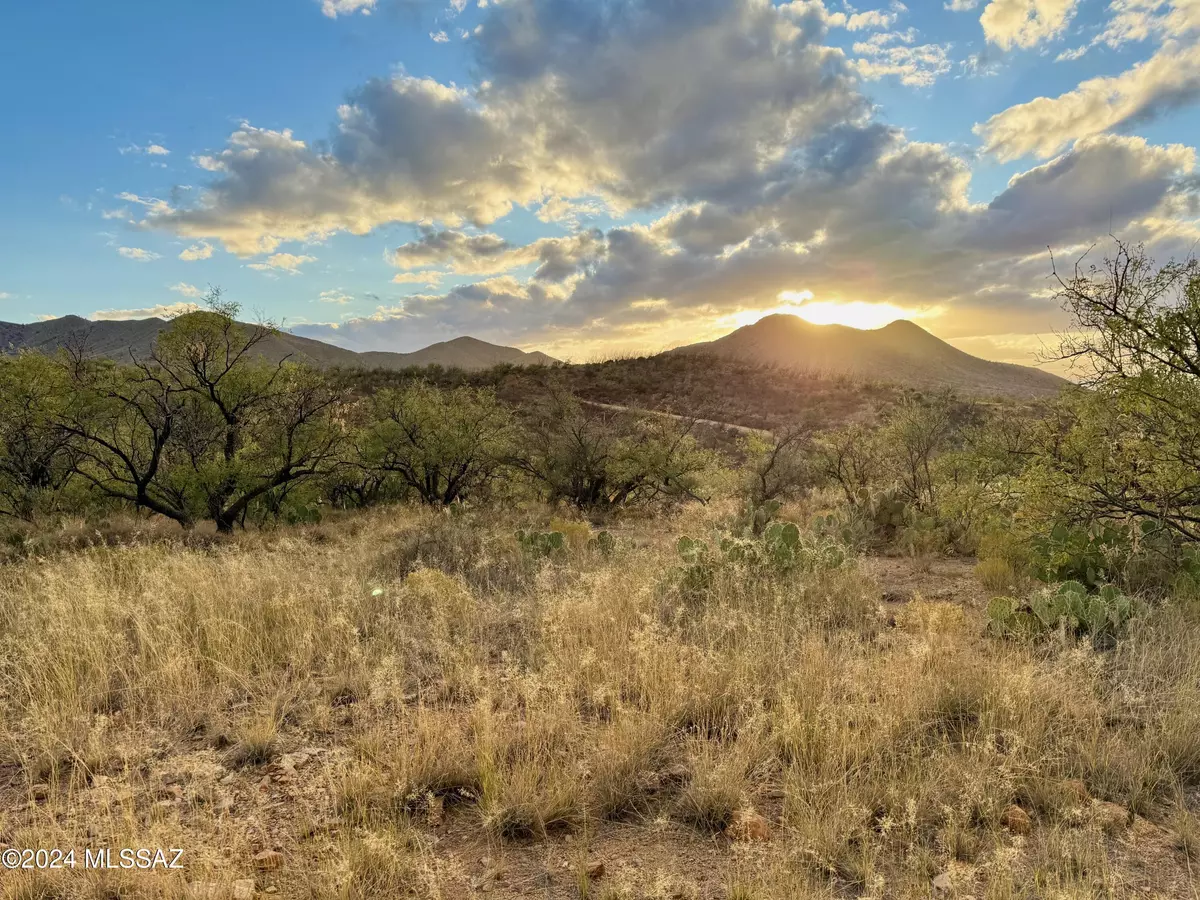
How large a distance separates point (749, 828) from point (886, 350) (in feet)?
378

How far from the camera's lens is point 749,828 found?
9.31ft

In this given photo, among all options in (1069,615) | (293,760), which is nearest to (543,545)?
(293,760)

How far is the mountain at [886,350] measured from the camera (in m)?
92.4

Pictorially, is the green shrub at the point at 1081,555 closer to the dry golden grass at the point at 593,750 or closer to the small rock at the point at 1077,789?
the dry golden grass at the point at 593,750

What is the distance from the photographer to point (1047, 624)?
485 cm

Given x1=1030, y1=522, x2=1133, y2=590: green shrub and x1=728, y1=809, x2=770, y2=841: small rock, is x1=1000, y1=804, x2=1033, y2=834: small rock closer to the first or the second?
x1=728, y1=809, x2=770, y2=841: small rock

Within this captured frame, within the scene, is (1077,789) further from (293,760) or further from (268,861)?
(293,760)

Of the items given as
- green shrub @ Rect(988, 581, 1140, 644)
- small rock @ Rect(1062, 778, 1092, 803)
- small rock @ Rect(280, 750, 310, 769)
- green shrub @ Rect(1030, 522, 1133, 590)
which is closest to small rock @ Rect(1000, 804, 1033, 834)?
small rock @ Rect(1062, 778, 1092, 803)

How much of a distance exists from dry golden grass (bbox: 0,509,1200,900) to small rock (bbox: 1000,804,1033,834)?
3 cm

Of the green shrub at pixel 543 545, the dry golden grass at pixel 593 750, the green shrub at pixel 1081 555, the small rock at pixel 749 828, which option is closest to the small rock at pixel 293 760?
the dry golden grass at pixel 593 750

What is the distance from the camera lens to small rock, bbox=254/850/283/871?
8.80ft

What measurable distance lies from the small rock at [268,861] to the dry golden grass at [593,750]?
28 mm

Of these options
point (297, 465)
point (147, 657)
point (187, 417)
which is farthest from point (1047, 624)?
point (187, 417)

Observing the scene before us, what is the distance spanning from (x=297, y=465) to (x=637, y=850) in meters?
10.8
